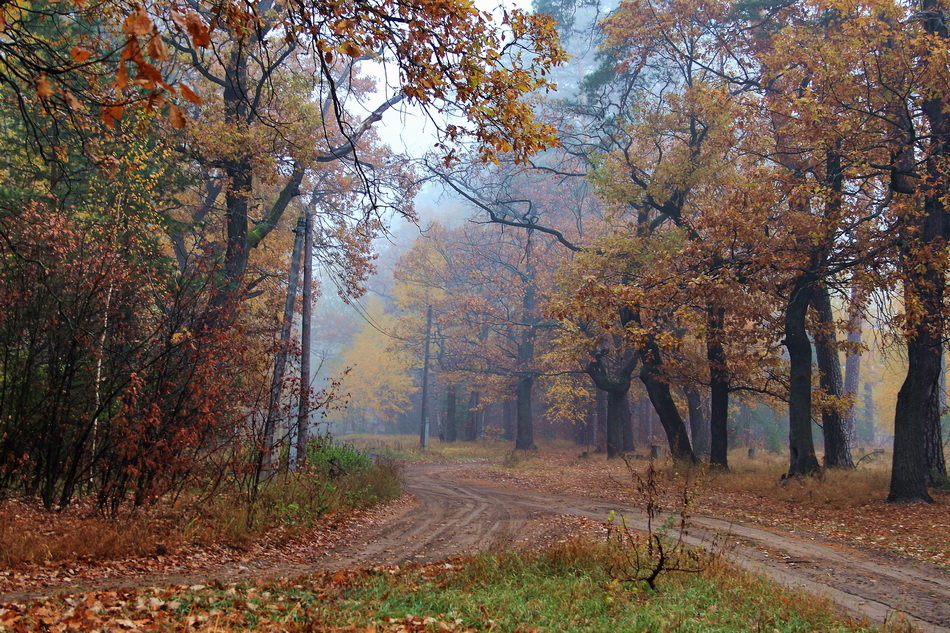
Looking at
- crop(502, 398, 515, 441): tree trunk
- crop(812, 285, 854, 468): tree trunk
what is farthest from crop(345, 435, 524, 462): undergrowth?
crop(812, 285, 854, 468): tree trunk

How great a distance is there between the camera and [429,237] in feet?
53.0

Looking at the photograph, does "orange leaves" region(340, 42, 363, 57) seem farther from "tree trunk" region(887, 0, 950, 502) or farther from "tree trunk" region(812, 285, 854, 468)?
"tree trunk" region(812, 285, 854, 468)

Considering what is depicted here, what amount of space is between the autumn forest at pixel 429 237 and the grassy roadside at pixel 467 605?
5cm

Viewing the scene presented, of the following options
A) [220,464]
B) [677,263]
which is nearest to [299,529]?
[220,464]

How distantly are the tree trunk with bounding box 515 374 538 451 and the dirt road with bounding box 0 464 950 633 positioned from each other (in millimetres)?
19776

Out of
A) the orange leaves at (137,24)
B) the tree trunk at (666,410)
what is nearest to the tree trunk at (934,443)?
the tree trunk at (666,410)

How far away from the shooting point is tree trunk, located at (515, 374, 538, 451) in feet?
115

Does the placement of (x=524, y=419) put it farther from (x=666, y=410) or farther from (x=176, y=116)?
(x=176, y=116)

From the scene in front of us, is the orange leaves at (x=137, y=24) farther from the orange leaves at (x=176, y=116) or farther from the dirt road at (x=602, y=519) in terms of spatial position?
the dirt road at (x=602, y=519)

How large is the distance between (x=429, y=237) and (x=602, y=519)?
7708mm

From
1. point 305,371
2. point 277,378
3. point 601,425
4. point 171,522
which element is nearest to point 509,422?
point 601,425

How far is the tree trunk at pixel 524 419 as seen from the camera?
34938 mm

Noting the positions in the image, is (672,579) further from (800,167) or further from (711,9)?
(711,9)

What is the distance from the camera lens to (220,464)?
33.6ft
